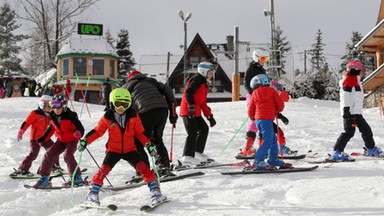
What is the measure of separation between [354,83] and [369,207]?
369cm

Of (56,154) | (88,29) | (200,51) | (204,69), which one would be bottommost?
(56,154)

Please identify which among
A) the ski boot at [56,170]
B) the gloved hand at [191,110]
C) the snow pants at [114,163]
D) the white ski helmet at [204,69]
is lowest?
the ski boot at [56,170]

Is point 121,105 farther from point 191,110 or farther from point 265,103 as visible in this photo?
point 265,103

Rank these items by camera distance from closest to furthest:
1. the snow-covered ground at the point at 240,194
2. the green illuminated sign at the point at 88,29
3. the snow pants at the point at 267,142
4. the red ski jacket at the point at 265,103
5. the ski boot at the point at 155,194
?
the snow-covered ground at the point at 240,194 < the ski boot at the point at 155,194 < the snow pants at the point at 267,142 < the red ski jacket at the point at 265,103 < the green illuminated sign at the point at 88,29

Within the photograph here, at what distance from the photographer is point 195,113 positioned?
774cm

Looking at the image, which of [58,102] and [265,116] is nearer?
[265,116]

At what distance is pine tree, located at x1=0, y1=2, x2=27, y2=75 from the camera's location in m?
56.8

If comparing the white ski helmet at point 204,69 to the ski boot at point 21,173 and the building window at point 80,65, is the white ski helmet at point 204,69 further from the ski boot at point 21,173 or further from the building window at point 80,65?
the building window at point 80,65

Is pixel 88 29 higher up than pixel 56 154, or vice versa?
pixel 88 29

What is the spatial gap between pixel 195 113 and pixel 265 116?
1298 mm

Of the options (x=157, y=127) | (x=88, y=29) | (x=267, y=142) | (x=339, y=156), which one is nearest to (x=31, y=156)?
(x=157, y=127)

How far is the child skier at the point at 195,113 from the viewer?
7672mm

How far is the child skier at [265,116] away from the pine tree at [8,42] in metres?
54.2

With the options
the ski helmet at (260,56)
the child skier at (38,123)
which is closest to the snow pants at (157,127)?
the ski helmet at (260,56)
